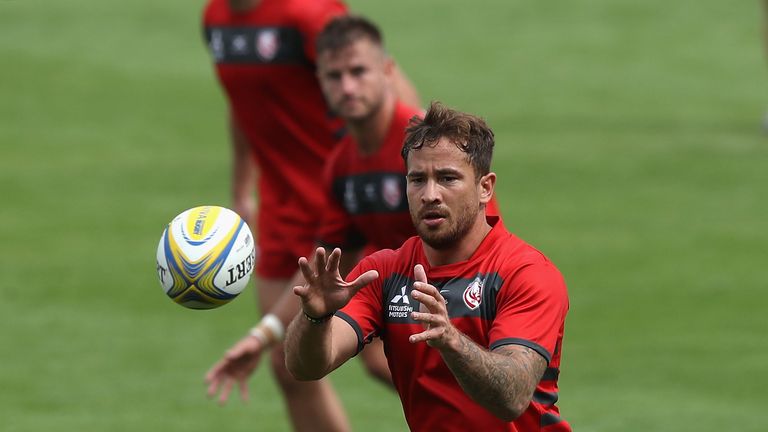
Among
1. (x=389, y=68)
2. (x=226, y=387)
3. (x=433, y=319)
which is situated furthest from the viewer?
(x=389, y=68)

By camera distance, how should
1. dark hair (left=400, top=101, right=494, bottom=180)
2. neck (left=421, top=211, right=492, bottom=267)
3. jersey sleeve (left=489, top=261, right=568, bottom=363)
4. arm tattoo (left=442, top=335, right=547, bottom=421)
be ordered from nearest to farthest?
arm tattoo (left=442, top=335, right=547, bottom=421)
jersey sleeve (left=489, top=261, right=568, bottom=363)
dark hair (left=400, top=101, right=494, bottom=180)
neck (left=421, top=211, right=492, bottom=267)

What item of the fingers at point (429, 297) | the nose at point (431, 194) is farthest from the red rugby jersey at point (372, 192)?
the fingers at point (429, 297)

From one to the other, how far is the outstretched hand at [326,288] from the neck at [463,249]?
46 cm

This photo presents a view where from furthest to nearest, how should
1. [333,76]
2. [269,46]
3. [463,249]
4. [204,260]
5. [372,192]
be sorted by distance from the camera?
[269,46], [333,76], [372,192], [204,260], [463,249]

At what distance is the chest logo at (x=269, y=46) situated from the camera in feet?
31.6

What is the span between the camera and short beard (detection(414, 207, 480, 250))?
5.89 metres

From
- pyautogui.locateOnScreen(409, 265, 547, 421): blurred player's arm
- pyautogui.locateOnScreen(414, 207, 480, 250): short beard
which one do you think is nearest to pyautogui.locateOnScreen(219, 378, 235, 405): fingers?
pyautogui.locateOnScreen(414, 207, 480, 250): short beard

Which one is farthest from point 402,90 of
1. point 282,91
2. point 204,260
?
point 204,260

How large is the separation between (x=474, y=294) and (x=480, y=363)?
2.05 feet

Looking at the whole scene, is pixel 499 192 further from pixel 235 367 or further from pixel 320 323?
pixel 320 323

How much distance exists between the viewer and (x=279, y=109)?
9711 mm

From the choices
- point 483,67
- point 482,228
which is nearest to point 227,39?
point 482,228

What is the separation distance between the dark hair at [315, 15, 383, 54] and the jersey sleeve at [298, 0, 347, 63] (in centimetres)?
62

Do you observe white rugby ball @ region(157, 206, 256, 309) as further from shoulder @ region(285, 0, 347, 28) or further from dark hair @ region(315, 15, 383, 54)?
shoulder @ region(285, 0, 347, 28)
